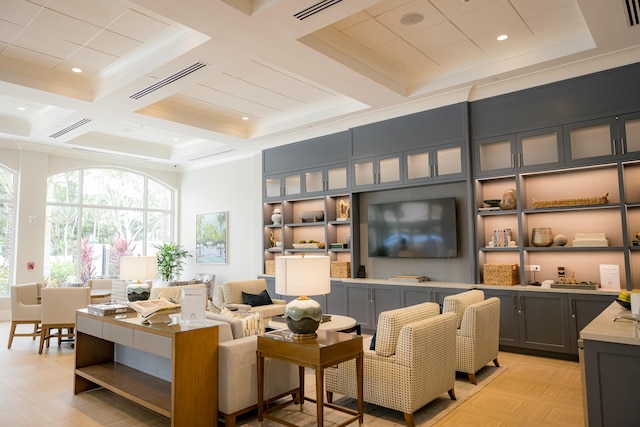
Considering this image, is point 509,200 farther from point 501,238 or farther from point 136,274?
point 136,274

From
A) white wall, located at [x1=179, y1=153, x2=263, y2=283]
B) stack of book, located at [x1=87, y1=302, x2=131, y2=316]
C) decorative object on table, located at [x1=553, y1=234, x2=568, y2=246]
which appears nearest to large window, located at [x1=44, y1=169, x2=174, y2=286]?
white wall, located at [x1=179, y1=153, x2=263, y2=283]

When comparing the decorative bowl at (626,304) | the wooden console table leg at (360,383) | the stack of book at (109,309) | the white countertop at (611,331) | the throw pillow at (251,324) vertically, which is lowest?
the wooden console table leg at (360,383)

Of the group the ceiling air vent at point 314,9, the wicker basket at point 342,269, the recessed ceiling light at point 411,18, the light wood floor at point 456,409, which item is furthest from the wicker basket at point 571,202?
the ceiling air vent at point 314,9

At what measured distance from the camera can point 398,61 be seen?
218 inches

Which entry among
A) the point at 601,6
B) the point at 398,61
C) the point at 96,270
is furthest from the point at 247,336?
the point at 96,270

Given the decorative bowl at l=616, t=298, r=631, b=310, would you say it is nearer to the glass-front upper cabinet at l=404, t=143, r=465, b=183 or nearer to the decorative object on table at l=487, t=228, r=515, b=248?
the decorative object on table at l=487, t=228, r=515, b=248

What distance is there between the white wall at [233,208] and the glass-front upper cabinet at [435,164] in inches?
141

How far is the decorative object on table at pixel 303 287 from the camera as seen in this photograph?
327 cm

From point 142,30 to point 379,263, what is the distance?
470 centimetres

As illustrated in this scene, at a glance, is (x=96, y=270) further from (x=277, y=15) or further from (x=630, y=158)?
(x=630, y=158)

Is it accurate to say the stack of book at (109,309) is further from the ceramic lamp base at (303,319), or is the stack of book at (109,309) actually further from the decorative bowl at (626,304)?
the decorative bowl at (626,304)

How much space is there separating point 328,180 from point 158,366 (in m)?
4.44

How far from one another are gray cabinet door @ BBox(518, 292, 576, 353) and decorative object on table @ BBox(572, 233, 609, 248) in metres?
0.66

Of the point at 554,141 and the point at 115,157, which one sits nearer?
the point at 554,141
